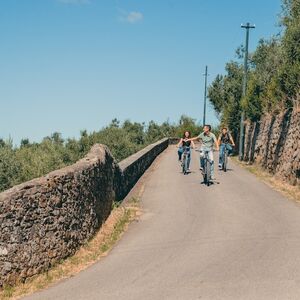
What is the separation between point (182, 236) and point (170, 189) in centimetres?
593

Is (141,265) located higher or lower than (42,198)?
lower

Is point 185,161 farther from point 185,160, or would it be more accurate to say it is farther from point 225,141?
point 225,141

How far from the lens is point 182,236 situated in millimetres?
8820

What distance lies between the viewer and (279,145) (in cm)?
1878

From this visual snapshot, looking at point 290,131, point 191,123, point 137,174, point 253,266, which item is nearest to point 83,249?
point 253,266

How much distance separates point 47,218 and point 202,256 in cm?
251

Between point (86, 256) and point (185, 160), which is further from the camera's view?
point (185, 160)

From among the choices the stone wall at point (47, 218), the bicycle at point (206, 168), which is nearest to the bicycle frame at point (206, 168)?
the bicycle at point (206, 168)

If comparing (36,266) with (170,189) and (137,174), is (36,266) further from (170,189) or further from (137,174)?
(137,174)

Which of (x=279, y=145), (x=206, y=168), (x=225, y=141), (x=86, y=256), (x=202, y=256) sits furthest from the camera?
(x=225, y=141)

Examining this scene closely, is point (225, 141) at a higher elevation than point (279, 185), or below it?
higher

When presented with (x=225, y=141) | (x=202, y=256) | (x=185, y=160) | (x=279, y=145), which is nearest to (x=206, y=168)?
(x=185, y=160)

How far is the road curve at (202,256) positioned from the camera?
6008 millimetres

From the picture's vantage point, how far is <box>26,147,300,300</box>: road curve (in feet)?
19.7
